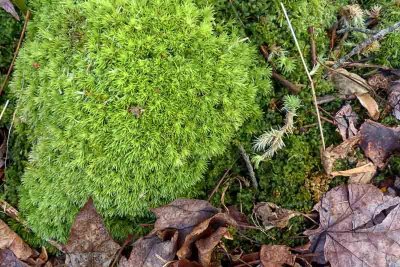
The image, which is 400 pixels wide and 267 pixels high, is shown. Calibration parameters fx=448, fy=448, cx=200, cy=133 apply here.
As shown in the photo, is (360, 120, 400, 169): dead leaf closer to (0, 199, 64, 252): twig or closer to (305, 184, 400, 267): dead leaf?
(305, 184, 400, 267): dead leaf

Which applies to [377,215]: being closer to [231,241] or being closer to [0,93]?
[231,241]

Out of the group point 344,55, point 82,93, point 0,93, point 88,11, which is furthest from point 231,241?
point 0,93

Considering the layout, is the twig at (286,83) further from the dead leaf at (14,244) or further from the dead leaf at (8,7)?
the dead leaf at (14,244)

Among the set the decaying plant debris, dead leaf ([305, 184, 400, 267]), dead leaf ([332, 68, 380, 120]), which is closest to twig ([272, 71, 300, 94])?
the decaying plant debris

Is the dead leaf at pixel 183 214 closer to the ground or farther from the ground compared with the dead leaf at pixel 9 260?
closer to the ground

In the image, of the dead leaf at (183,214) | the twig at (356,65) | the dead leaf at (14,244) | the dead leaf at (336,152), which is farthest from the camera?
the twig at (356,65)

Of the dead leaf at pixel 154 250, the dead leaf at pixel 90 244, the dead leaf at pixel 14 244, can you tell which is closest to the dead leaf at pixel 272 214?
the dead leaf at pixel 154 250
